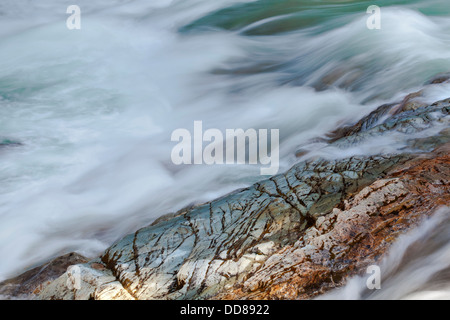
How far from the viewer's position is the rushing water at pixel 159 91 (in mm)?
5688

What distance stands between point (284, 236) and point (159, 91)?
599 centimetres

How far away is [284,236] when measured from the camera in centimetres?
356

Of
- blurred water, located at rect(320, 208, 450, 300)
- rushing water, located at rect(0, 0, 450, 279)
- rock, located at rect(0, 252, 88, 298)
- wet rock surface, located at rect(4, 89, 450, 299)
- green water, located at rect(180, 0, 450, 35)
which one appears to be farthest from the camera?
green water, located at rect(180, 0, 450, 35)

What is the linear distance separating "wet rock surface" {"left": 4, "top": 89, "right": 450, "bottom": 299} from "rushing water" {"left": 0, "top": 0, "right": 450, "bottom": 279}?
1.31 m

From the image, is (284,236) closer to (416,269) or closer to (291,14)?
→ (416,269)

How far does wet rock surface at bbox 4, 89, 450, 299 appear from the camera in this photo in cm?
320

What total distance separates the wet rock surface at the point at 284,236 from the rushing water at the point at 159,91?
4.29 feet

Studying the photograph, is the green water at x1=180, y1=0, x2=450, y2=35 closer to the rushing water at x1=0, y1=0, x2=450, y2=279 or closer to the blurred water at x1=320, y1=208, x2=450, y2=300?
the rushing water at x1=0, y1=0, x2=450, y2=279

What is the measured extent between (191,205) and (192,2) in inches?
330

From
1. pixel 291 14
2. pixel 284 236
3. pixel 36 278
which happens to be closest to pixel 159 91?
pixel 291 14

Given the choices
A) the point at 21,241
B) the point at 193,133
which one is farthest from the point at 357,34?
the point at 21,241

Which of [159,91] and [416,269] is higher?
[159,91]

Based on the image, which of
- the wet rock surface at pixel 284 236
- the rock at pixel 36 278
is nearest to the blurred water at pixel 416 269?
the wet rock surface at pixel 284 236

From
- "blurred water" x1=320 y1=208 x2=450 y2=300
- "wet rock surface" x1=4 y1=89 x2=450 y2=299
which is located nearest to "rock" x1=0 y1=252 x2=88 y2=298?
"wet rock surface" x1=4 y1=89 x2=450 y2=299
